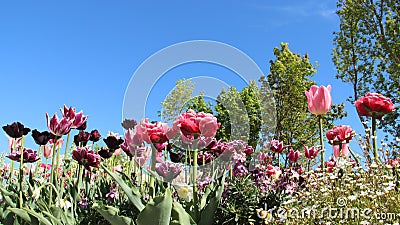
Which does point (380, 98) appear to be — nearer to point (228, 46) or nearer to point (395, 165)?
point (395, 165)

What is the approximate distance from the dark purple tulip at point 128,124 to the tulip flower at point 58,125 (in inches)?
20.4

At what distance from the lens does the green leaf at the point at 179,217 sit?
2576 mm

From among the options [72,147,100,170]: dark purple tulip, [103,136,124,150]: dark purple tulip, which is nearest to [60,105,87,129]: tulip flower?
[72,147,100,170]: dark purple tulip

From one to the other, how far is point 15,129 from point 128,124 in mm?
850

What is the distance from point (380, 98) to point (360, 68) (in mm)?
13051

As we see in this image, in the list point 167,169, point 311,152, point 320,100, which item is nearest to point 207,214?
point 167,169

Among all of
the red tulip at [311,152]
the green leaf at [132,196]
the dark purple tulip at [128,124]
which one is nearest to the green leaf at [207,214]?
the green leaf at [132,196]

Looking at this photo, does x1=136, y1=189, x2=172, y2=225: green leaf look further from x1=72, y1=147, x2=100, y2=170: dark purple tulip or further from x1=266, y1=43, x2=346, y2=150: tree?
x1=266, y1=43, x2=346, y2=150: tree

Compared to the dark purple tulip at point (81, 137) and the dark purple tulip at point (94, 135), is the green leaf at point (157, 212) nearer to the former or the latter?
the dark purple tulip at point (81, 137)

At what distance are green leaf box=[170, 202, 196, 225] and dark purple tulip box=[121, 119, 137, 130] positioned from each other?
96 cm

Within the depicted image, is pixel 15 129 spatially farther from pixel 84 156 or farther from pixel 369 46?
pixel 369 46

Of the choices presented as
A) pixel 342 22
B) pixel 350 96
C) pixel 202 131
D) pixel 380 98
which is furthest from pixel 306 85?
pixel 202 131

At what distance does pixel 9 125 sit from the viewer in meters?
3.26

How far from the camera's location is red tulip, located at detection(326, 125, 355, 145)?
3729 mm
